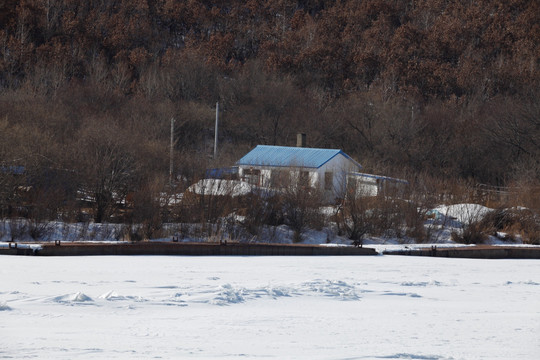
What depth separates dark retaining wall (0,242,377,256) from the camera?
18.1 m

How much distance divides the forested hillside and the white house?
169cm

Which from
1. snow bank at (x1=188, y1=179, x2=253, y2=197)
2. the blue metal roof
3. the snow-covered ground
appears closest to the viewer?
the snow-covered ground

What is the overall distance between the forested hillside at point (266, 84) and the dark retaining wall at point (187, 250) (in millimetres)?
7816

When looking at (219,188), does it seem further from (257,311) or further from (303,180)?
(257,311)

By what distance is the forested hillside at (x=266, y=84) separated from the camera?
127 ft

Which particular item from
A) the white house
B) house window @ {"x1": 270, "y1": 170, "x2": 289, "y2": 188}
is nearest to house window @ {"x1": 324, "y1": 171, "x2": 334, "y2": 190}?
the white house

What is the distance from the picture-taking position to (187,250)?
19.5 metres

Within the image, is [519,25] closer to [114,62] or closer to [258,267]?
[114,62]

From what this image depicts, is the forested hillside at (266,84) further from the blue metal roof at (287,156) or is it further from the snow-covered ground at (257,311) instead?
the snow-covered ground at (257,311)

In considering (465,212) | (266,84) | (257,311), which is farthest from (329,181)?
(266,84)

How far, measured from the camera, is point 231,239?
26.1 meters

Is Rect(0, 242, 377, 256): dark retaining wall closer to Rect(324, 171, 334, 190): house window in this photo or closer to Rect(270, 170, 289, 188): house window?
Rect(270, 170, 289, 188): house window

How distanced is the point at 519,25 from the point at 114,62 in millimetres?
47726

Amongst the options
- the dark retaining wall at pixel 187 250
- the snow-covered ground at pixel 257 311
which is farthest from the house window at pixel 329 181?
the snow-covered ground at pixel 257 311
